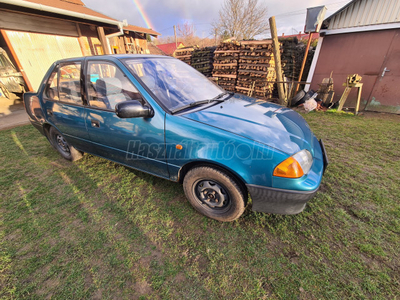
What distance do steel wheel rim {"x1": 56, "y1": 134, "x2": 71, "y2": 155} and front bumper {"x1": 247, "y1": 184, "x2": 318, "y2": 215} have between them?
3214 mm

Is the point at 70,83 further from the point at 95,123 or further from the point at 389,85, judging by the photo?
the point at 389,85

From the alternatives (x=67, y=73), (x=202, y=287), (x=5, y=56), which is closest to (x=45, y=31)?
(x=5, y=56)

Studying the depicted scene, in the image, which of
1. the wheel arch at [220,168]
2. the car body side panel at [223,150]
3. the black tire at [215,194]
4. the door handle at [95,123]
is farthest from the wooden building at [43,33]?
the black tire at [215,194]

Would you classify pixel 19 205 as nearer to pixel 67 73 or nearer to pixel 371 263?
pixel 67 73

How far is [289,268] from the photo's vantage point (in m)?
1.52

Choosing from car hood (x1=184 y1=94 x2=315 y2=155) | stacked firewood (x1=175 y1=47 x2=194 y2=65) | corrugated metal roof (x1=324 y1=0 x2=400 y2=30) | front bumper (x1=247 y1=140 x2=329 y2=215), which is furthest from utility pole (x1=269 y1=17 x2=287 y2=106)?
front bumper (x1=247 y1=140 x2=329 y2=215)

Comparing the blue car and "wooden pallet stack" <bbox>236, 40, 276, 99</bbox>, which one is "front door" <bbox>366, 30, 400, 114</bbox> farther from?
the blue car

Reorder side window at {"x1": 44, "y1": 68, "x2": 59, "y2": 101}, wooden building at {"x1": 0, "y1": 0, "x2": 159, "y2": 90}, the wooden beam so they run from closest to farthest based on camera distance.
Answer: side window at {"x1": 44, "y1": 68, "x2": 59, "y2": 101} → wooden building at {"x1": 0, "y1": 0, "x2": 159, "y2": 90} → the wooden beam

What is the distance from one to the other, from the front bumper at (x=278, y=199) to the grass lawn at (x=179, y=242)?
0.34 meters

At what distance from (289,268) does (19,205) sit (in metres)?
3.20

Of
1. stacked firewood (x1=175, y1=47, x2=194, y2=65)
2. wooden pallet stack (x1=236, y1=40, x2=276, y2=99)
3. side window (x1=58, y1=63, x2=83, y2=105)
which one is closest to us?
side window (x1=58, y1=63, x2=83, y2=105)

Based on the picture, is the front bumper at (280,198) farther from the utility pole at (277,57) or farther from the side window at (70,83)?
the utility pole at (277,57)

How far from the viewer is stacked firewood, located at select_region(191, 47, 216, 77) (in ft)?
30.2

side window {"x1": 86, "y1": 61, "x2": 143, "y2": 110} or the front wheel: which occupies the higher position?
side window {"x1": 86, "y1": 61, "x2": 143, "y2": 110}
